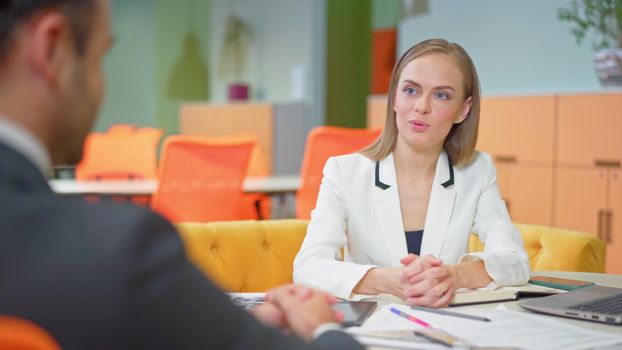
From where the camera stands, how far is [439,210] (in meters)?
2.33

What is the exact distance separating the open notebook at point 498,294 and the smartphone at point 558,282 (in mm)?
18

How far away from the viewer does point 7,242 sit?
2.35 ft

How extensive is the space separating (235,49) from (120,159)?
3.70 meters

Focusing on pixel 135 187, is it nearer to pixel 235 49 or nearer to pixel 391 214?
pixel 391 214

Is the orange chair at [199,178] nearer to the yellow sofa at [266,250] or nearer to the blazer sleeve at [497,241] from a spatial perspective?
the yellow sofa at [266,250]

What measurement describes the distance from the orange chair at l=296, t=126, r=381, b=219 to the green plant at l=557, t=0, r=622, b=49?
1.45 metres

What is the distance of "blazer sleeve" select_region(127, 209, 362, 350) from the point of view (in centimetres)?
73

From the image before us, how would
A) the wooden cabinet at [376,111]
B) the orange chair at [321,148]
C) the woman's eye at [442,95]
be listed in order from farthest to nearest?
the wooden cabinet at [376,111], the orange chair at [321,148], the woman's eye at [442,95]

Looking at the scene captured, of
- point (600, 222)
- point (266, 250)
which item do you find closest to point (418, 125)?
point (266, 250)

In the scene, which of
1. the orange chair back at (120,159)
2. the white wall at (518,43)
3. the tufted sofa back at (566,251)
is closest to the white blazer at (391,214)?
the tufted sofa back at (566,251)

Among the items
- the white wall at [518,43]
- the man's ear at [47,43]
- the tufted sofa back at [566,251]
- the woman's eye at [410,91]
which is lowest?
the tufted sofa back at [566,251]

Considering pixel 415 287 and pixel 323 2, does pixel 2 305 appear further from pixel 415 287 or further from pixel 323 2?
pixel 323 2

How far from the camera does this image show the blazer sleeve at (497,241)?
2.02 metres

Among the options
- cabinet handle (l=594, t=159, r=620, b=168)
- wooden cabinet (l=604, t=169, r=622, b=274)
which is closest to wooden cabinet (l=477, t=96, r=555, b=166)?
cabinet handle (l=594, t=159, r=620, b=168)
